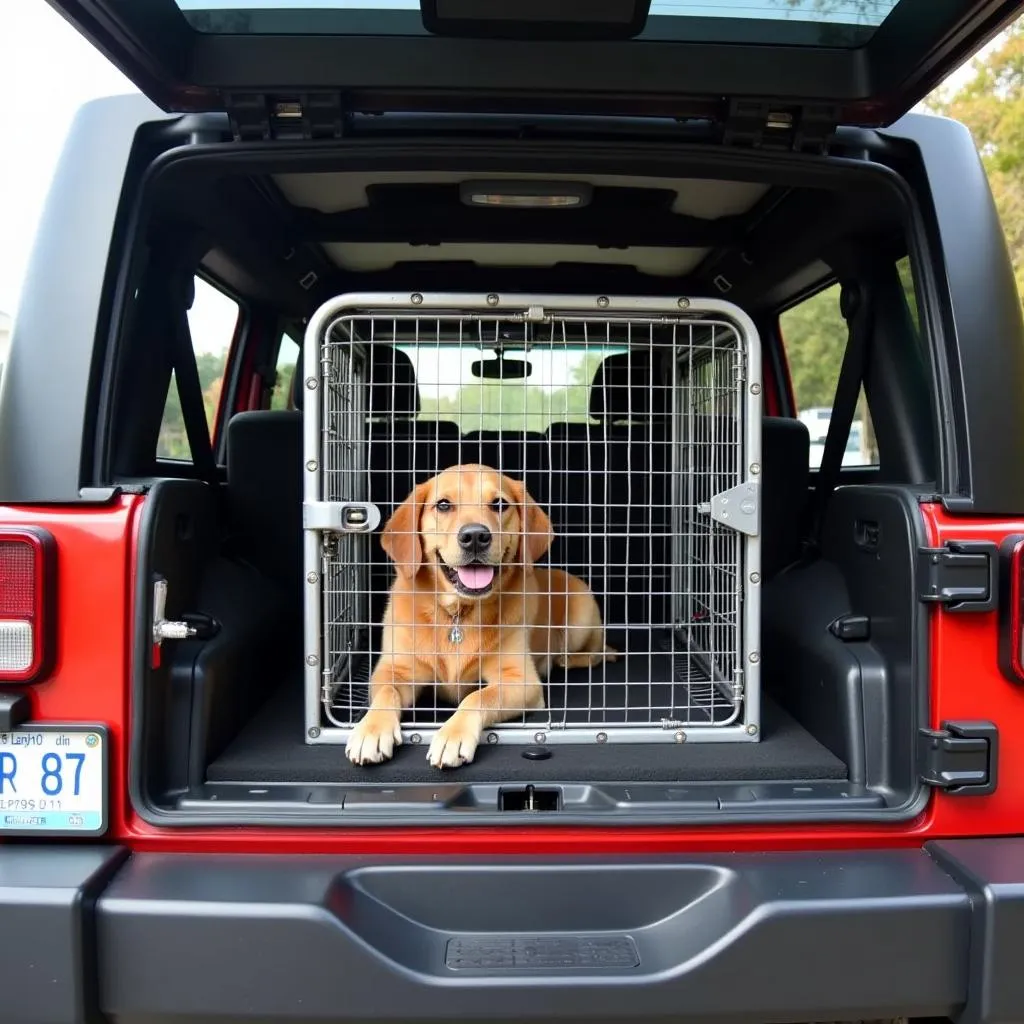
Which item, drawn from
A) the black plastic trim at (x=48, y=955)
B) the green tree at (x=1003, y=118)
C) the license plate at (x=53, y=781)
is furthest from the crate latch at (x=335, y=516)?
the green tree at (x=1003, y=118)

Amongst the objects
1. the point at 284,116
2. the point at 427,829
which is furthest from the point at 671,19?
the point at 427,829

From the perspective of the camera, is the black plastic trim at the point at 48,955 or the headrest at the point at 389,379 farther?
the headrest at the point at 389,379

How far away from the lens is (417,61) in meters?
1.73

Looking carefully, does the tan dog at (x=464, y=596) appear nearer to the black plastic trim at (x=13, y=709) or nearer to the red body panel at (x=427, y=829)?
the red body panel at (x=427, y=829)

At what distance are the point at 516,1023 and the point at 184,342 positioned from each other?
6.53ft

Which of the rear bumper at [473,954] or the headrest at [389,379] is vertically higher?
the headrest at [389,379]

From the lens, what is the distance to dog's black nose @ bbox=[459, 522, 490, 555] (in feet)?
8.17

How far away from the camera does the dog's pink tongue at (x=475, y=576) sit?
8.57ft

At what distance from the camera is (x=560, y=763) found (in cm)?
214

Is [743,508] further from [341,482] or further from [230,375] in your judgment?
[230,375]

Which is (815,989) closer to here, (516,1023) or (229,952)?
(516,1023)

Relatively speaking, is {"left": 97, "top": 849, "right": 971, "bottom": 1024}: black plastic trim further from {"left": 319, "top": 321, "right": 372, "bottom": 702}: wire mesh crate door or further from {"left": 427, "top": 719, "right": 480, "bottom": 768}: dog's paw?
{"left": 319, "top": 321, "right": 372, "bottom": 702}: wire mesh crate door

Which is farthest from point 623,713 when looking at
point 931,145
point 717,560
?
point 931,145

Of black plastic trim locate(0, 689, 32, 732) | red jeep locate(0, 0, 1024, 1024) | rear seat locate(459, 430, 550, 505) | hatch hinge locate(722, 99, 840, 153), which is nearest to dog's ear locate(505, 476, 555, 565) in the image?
red jeep locate(0, 0, 1024, 1024)
